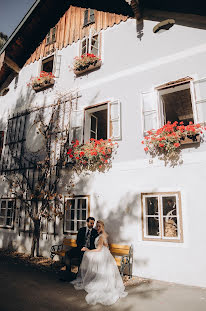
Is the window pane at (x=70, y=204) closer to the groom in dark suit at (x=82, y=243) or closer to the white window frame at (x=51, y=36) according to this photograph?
the groom in dark suit at (x=82, y=243)

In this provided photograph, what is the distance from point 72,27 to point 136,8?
130 inches

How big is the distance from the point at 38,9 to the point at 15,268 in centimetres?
1007

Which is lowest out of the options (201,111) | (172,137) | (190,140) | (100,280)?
(100,280)

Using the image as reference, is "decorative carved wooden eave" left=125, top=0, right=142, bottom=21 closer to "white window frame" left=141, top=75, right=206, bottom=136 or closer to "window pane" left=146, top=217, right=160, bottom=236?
"white window frame" left=141, top=75, right=206, bottom=136

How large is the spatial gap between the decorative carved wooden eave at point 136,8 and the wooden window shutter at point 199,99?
10.6 ft

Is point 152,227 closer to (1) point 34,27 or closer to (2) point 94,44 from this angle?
(2) point 94,44

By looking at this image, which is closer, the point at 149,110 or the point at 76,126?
the point at 149,110

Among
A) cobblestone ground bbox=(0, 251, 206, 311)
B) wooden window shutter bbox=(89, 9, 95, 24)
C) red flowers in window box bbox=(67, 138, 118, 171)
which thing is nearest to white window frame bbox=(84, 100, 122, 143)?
red flowers in window box bbox=(67, 138, 118, 171)

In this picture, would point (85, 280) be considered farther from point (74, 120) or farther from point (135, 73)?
point (135, 73)

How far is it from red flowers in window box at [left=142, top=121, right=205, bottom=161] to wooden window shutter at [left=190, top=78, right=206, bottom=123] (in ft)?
0.84

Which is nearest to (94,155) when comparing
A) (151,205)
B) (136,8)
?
(151,205)

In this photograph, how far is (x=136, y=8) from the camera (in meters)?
6.98

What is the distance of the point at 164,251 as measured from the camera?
5176 millimetres

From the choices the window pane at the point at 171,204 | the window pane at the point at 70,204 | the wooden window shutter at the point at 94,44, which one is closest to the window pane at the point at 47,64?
the wooden window shutter at the point at 94,44
